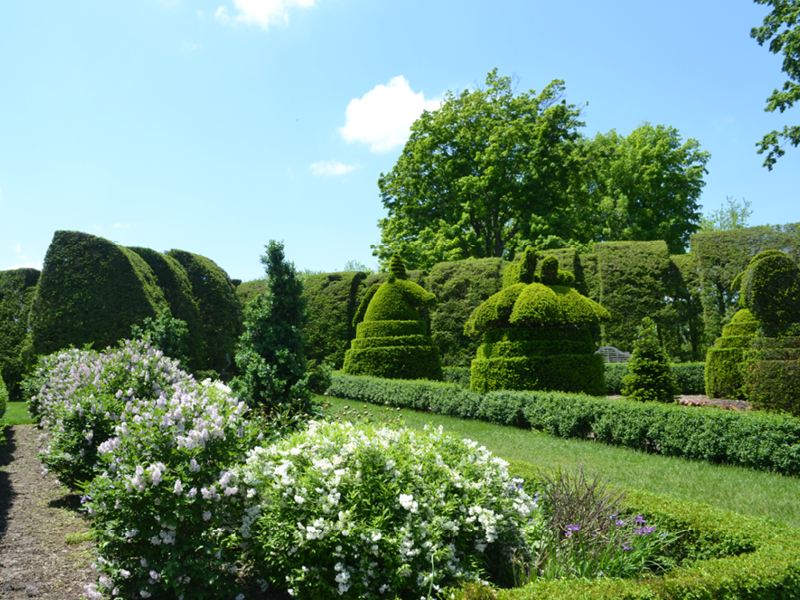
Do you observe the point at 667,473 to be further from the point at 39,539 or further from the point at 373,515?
the point at 39,539

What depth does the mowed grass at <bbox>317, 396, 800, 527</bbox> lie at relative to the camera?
570 cm

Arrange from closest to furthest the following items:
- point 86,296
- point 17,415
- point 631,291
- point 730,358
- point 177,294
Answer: point 17,415 < point 730,358 < point 86,296 < point 177,294 < point 631,291

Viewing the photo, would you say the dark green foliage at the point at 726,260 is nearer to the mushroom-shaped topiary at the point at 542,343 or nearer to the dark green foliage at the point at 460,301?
the dark green foliage at the point at 460,301

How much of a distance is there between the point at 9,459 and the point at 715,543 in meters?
10.6

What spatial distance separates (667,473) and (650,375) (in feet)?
13.4

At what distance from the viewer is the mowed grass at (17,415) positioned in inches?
487

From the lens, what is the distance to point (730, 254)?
17578mm

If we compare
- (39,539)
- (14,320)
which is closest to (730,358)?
(39,539)

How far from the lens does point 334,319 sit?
2005 cm

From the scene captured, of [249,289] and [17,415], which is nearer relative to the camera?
[17,415]

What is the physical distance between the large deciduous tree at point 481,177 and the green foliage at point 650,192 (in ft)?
13.8

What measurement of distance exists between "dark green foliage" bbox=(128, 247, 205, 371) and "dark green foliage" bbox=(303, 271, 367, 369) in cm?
454

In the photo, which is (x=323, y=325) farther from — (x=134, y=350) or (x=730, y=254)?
(x=730, y=254)

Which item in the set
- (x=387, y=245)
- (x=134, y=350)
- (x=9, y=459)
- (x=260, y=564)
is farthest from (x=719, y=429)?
(x=387, y=245)
